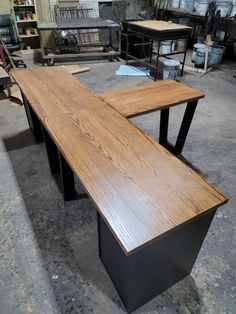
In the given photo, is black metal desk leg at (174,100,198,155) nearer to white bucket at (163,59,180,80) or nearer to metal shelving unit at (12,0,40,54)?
white bucket at (163,59,180,80)

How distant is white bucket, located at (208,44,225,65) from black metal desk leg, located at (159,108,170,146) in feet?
9.94

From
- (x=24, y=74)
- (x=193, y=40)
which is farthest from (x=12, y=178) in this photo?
(x=193, y=40)

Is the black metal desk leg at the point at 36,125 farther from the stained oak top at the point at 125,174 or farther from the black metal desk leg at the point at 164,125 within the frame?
the black metal desk leg at the point at 164,125

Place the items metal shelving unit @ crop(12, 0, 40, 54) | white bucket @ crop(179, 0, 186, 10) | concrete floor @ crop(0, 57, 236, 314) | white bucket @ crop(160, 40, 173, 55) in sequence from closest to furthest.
→ concrete floor @ crop(0, 57, 236, 314) → metal shelving unit @ crop(12, 0, 40, 54) → white bucket @ crop(160, 40, 173, 55) → white bucket @ crop(179, 0, 186, 10)

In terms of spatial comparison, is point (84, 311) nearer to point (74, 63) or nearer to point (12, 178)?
point (12, 178)

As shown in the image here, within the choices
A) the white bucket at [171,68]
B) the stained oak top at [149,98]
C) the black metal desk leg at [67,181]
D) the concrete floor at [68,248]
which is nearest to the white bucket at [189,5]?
the white bucket at [171,68]

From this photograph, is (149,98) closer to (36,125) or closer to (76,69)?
(36,125)

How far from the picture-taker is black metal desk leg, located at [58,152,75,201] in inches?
63.4

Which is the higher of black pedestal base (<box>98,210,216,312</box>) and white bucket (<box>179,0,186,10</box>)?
white bucket (<box>179,0,186,10</box>)

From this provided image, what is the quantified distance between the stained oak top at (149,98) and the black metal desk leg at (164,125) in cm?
28

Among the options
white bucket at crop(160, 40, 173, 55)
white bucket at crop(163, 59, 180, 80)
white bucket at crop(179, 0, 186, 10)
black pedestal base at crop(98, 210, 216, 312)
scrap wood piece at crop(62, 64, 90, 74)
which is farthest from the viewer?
white bucket at crop(179, 0, 186, 10)

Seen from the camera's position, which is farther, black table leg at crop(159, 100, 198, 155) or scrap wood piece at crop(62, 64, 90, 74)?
scrap wood piece at crop(62, 64, 90, 74)

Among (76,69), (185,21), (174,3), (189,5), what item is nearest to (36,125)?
(76,69)

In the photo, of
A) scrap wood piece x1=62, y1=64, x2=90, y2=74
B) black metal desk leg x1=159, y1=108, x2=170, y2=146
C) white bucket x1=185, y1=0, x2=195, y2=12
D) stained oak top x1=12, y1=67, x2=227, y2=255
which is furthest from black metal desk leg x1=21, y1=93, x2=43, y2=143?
white bucket x1=185, y1=0, x2=195, y2=12
